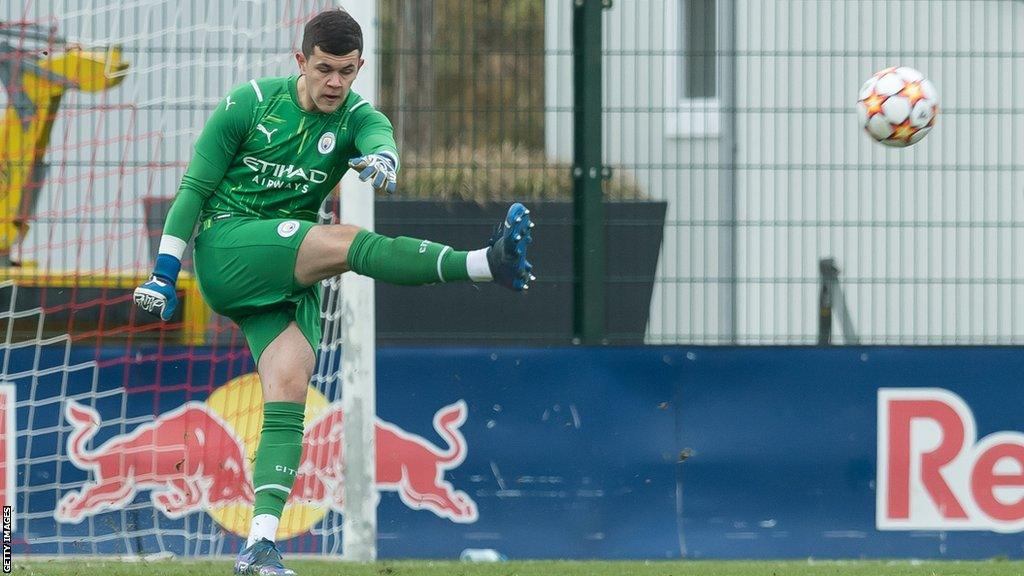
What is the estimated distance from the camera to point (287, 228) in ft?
17.3

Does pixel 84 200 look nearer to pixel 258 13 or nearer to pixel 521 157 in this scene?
pixel 258 13

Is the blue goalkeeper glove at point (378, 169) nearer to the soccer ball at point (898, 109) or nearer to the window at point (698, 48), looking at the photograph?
the soccer ball at point (898, 109)

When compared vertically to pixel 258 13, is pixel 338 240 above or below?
below

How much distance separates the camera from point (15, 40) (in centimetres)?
762

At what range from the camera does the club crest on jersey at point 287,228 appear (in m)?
5.25

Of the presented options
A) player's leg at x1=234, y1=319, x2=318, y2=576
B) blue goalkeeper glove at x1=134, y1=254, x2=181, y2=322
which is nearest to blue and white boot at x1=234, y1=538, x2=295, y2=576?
player's leg at x1=234, y1=319, x2=318, y2=576

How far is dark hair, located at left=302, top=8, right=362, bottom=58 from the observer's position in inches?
204

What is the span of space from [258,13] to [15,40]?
120 centimetres

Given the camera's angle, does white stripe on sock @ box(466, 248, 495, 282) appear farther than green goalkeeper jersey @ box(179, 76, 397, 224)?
No

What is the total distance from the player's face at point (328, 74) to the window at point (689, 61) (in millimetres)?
2819

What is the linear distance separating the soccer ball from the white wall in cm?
120

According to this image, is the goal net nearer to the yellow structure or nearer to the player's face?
the yellow structure

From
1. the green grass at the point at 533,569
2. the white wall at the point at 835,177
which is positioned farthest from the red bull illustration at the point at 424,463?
the white wall at the point at 835,177

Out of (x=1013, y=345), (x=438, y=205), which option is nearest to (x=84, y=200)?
(x=438, y=205)
